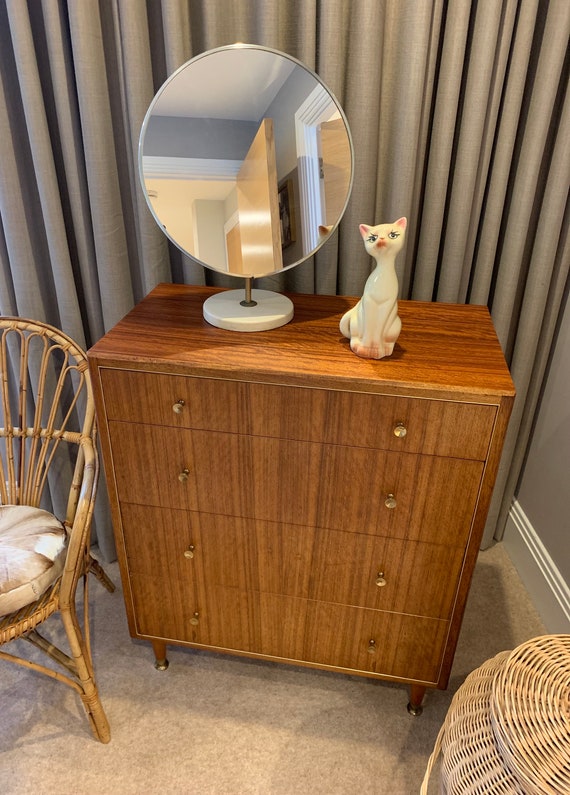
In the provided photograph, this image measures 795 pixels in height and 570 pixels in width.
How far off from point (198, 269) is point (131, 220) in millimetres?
228

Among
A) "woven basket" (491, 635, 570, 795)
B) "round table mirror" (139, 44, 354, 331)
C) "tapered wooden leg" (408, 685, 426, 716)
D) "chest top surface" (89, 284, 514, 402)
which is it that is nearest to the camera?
"woven basket" (491, 635, 570, 795)

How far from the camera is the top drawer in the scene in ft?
3.56

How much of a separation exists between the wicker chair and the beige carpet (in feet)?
0.29

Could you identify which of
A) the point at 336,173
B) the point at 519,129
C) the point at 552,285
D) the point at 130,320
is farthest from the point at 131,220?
the point at 552,285

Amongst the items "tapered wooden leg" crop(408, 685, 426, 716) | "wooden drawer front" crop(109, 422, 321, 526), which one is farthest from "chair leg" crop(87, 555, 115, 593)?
"tapered wooden leg" crop(408, 685, 426, 716)

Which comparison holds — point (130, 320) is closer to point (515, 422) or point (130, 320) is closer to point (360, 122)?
point (360, 122)

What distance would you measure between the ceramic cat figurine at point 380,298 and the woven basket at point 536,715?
23.4 inches

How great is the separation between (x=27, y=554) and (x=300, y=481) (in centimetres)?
61

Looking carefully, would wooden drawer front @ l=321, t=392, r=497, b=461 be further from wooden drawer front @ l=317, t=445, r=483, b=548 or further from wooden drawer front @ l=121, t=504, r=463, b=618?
wooden drawer front @ l=121, t=504, r=463, b=618

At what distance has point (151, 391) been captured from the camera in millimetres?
1164

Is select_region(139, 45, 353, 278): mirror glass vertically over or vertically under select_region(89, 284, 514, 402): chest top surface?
over

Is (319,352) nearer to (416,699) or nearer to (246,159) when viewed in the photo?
(246,159)

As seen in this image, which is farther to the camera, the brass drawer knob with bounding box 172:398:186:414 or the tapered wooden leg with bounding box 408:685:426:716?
the tapered wooden leg with bounding box 408:685:426:716

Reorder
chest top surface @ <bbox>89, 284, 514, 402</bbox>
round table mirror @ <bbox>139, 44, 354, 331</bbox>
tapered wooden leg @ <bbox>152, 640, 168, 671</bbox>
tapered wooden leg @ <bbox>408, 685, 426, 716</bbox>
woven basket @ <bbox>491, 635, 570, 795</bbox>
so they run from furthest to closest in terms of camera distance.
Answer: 1. tapered wooden leg @ <bbox>152, 640, 168, 671</bbox>
2. tapered wooden leg @ <bbox>408, 685, 426, 716</bbox>
3. round table mirror @ <bbox>139, 44, 354, 331</bbox>
4. chest top surface @ <bbox>89, 284, 514, 402</bbox>
5. woven basket @ <bbox>491, 635, 570, 795</bbox>
